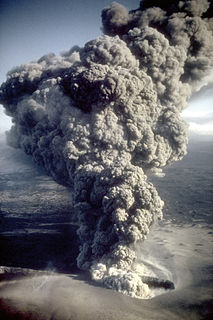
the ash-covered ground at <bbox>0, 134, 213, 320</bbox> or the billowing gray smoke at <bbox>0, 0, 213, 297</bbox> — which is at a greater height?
the billowing gray smoke at <bbox>0, 0, 213, 297</bbox>

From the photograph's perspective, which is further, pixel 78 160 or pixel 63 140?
pixel 63 140

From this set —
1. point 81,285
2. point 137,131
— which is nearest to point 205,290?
point 81,285

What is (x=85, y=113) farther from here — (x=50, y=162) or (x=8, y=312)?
(x=8, y=312)

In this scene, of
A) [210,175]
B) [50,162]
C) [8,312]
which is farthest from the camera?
[210,175]

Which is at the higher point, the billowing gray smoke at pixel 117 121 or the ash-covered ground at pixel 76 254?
the billowing gray smoke at pixel 117 121

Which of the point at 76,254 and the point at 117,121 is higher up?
the point at 117,121

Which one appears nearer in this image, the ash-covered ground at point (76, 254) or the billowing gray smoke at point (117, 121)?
the ash-covered ground at point (76, 254)

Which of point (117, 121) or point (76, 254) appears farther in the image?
point (117, 121)

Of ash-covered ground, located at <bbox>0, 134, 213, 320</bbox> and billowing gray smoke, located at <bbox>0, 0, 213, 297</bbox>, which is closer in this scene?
ash-covered ground, located at <bbox>0, 134, 213, 320</bbox>
